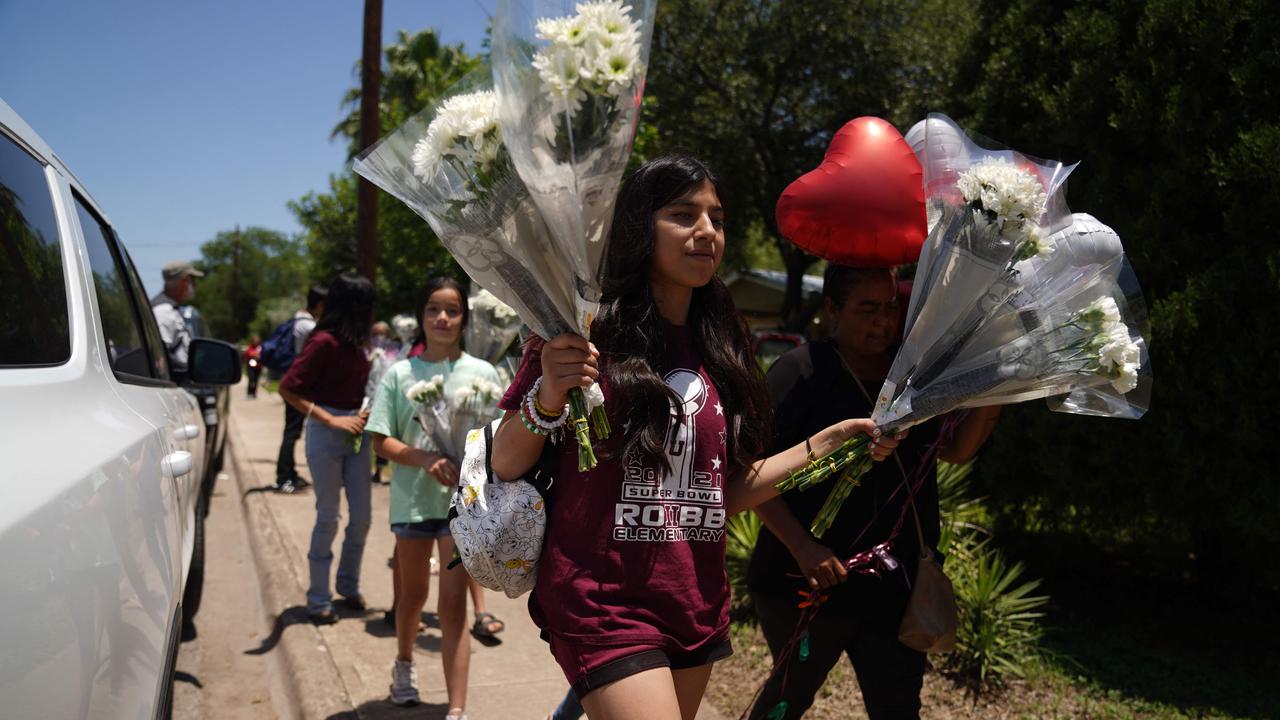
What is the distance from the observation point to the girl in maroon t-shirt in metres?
2.27

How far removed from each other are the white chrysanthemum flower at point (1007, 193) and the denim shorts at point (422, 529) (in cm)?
279

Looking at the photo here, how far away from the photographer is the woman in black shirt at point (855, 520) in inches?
120

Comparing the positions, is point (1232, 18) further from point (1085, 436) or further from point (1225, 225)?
point (1085, 436)

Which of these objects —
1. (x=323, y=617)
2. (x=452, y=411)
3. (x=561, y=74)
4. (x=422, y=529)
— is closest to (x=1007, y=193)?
(x=561, y=74)

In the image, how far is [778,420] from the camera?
310 centimetres

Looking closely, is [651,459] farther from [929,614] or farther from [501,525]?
[929,614]

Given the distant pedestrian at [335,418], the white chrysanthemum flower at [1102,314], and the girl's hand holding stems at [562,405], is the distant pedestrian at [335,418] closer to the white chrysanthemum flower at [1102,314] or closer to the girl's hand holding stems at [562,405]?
Answer: the girl's hand holding stems at [562,405]

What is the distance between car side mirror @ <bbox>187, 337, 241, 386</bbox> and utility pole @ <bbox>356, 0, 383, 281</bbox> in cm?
573

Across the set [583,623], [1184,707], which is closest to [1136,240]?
[1184,707]

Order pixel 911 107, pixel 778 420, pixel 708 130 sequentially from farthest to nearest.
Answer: pixel 708 130
pixel 911 107
pixel 778 420

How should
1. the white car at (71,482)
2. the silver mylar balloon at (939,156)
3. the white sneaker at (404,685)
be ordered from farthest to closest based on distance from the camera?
1. the white sneaker at (404,685)
2. the silver mylar balloon at (939,156)
3. the white car at (71,482)

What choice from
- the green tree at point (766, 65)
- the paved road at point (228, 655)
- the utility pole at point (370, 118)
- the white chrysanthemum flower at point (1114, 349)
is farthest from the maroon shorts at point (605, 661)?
the green tree at point (766, 65)

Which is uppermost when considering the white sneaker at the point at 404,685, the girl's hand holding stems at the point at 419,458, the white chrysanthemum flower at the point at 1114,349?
the white chrysanthemum flower at the point at 1114,349

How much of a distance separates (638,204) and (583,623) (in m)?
1.05
